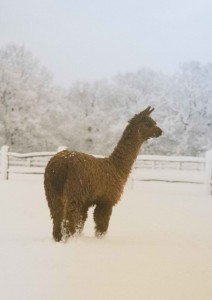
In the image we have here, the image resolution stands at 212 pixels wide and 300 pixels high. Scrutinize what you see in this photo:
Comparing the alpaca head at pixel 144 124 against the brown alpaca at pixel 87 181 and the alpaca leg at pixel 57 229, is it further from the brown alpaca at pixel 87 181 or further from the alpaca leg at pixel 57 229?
the alpaca leg at pixel 57 229

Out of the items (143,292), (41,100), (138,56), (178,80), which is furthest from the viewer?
(41,100)

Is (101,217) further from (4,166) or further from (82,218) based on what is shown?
(4,166)

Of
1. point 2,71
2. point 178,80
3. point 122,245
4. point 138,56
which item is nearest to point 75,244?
point 122,245

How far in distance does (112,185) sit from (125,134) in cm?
33

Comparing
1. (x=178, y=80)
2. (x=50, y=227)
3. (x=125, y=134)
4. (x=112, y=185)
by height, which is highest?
(x=178, y=80)

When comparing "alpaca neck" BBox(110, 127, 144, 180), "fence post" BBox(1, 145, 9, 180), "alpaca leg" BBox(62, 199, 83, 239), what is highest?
"alpaca neck" BBox(110, 127, 144, 180)

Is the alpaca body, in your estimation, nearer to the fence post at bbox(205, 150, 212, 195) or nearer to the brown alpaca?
the brown alpaca

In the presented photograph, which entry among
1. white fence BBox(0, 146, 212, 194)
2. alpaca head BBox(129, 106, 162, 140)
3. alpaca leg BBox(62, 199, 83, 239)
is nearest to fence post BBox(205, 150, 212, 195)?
white fence BBox(0, 146, 212, 194)

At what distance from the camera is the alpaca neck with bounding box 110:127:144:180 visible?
9.06 feet

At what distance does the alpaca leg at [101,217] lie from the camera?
2.69 meters

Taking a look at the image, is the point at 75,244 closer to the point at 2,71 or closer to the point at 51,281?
the point at 51,281

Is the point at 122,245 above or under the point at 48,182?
under

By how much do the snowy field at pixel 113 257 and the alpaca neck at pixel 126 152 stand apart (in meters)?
0.43

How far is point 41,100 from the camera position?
485 cm
